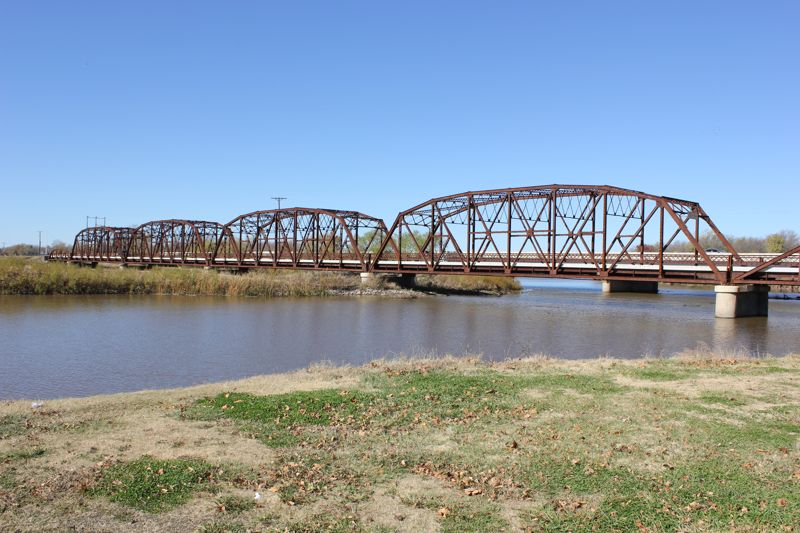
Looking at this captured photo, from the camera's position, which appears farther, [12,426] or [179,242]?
[179,242]

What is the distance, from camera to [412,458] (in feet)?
31.6

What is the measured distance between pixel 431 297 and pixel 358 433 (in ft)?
217

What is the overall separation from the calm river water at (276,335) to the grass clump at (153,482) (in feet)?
32.6

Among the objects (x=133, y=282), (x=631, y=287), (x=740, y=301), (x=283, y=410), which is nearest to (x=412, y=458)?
(x=283, y=410)

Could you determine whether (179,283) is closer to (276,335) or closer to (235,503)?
(276,335)

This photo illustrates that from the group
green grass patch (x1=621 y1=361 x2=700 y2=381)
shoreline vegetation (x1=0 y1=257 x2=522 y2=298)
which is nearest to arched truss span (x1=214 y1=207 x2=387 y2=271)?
shoreline vegetation (x1=0 y1=257 x2=522 y2=298)

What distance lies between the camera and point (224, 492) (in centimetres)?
815

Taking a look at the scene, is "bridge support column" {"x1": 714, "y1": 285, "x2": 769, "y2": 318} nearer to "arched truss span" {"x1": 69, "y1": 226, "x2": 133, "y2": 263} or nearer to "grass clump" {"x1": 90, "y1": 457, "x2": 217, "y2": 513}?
"grass clump" {"x1": 90, "y1": 457, "x2": 217, "y2": 513}

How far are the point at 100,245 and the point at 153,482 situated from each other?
138 metres

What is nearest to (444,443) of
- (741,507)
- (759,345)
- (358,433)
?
(358,433)

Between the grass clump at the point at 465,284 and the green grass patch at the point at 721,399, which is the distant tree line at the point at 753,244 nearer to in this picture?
the grass clump at the point at 465,284

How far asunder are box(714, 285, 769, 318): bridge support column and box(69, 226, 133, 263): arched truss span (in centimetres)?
10445

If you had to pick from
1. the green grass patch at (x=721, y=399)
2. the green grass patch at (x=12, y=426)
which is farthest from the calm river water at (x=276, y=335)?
the green grass patch at (x=721, y=399)

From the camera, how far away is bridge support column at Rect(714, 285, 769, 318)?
4825 cm
